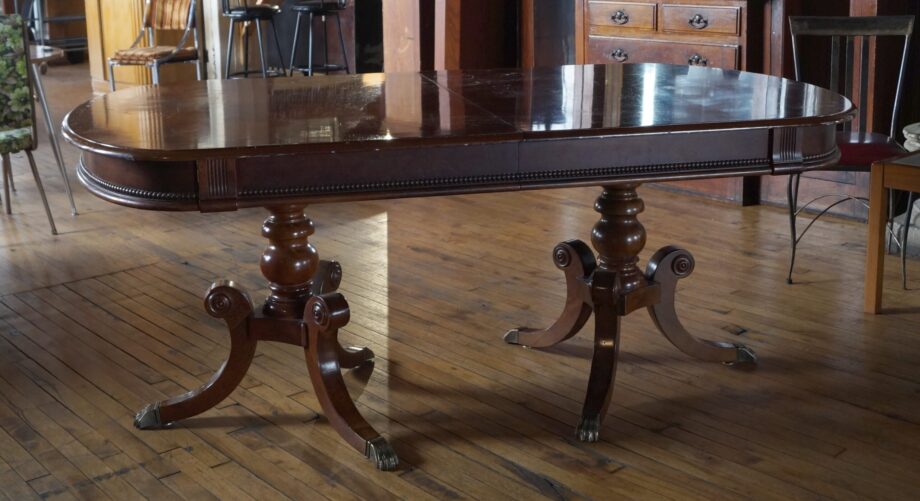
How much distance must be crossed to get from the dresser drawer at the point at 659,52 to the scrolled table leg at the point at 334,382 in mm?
2725

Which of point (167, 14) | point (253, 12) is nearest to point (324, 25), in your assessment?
point (253, 12)

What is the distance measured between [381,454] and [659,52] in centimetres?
296

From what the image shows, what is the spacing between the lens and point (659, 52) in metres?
4.96

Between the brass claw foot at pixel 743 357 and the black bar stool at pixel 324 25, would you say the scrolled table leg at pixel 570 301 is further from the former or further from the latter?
the black bar stool at pixel 324 25

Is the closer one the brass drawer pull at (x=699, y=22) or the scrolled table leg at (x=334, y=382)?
the scrolled table leg at (x=334, y=382)

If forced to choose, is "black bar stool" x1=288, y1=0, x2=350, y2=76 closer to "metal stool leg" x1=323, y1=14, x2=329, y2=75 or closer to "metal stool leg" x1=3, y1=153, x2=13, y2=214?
"metal stool leg" x1=323, y1=14, x2=329, y2=75

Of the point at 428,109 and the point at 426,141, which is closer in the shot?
the point at 426,141

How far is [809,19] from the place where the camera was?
398cm

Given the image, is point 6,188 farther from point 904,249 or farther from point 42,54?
point 904,249

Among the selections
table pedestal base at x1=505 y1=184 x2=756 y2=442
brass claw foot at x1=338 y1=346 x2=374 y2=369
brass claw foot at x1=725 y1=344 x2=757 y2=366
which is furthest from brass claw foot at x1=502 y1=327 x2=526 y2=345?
brass claw foot at x1=725 y1=344 x2=757 y2=366

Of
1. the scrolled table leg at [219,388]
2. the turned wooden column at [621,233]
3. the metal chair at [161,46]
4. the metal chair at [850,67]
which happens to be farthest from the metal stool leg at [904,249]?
the metal chair at [161,46]

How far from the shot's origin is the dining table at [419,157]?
2254mm

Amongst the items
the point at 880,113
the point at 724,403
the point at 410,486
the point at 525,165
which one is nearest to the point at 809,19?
the point at 880,113

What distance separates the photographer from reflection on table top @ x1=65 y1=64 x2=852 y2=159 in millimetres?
2303
